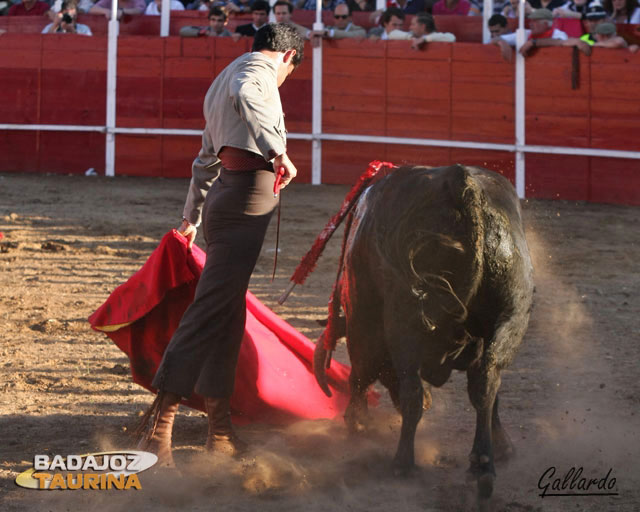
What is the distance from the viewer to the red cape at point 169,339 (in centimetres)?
313

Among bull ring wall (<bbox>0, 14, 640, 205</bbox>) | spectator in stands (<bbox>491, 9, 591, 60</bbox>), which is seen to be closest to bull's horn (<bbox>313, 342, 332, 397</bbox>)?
bull ring wall (<bbox>0, 14, 640, 205</bbox>)

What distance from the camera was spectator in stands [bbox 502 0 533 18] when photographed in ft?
28.4

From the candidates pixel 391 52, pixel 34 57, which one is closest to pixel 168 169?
pixel 34 57

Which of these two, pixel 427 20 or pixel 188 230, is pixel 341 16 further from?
pixel 188 230

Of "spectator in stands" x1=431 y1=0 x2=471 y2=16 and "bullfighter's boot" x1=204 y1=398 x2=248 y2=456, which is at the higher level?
"spectator in stands" x1=431 y1=0 x2=471 y2=16

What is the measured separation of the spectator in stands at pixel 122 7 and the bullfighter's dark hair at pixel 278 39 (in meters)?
7.84

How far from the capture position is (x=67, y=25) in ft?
33.2

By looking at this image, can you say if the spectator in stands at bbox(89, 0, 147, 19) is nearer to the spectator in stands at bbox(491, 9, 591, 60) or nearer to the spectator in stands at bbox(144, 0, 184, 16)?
the spectator in stands at bbox(144, 0, 184, 16)

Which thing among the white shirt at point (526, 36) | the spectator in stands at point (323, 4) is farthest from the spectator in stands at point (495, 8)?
the spectator in stands at point (323, 4)

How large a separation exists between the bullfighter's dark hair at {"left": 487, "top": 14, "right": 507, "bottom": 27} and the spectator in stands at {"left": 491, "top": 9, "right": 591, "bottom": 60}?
126mm

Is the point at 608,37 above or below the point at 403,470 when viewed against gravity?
above

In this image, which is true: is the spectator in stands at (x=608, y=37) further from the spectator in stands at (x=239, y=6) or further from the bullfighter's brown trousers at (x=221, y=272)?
the bullfighter's brown trousers at (x=221, y=272)

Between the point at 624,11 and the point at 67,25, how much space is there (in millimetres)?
5447

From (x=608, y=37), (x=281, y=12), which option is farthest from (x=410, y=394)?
(x=281, y=12)
